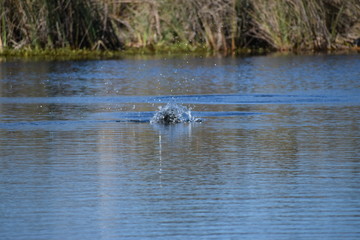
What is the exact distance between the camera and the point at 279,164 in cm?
1253

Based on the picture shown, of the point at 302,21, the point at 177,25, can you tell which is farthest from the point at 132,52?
the point at 302,21

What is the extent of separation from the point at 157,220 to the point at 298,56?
30437 millimetres

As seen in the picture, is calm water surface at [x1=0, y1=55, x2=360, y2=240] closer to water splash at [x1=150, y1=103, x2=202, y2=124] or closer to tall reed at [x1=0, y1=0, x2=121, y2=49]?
water splash at [x1=150, y1=103, x2=202, y2=124]

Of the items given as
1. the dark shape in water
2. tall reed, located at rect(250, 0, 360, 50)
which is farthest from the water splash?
the dark shape in water

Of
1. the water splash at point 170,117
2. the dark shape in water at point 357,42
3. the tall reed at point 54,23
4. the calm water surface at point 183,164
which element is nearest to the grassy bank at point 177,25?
the tall reed at point 54,23

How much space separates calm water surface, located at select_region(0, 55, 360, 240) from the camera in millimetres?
9297

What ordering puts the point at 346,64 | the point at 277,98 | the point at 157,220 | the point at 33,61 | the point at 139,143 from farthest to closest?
the point at 33,61, the point at 346,64, the point at 277,98, the point at 139,143, the point at 157,220

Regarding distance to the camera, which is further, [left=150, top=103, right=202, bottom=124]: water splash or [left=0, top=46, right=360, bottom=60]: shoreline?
[left=0, top=46, right=360, bottom=60]: shoreline

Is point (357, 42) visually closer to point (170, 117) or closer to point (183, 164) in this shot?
point (170, 117)

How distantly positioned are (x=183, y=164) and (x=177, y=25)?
30.3 meters

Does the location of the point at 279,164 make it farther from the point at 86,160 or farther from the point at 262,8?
the point at 262,8

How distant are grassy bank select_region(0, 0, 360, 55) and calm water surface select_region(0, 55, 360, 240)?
47.7ft

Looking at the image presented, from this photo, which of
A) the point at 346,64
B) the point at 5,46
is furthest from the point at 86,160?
the point at 5,46

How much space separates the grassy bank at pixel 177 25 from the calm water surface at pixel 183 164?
14.5 metres
